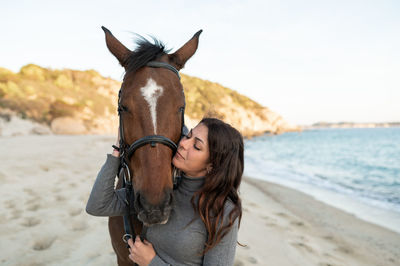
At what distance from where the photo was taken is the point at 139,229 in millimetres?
1817

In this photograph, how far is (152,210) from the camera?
1300mm

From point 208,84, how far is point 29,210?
85.7 metres

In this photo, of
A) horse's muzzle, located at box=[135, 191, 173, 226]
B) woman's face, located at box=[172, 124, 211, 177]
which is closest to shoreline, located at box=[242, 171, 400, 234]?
woman's face, located at box=[172, 124, 211, 177]

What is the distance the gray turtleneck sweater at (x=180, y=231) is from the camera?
1478 millimetres

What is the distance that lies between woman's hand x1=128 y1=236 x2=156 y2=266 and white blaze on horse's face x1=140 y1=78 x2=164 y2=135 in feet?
2.34

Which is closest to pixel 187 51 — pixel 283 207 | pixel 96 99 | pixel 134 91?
pixel 134 91

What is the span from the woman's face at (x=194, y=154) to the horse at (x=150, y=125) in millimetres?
61

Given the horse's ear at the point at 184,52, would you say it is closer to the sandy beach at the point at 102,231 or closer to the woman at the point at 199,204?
the woman at the point at 199,204

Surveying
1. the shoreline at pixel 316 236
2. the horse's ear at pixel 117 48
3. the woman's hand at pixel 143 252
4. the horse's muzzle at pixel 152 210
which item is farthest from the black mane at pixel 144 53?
the shoreline at pixel 316 236

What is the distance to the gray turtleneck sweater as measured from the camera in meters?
1.48

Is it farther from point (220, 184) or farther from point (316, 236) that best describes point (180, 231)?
point (316, 236)

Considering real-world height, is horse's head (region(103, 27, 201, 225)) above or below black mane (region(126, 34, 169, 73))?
below

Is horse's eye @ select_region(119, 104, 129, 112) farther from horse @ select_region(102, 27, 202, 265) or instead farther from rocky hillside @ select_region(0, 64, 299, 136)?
rocky hillside @ select_region(0, 64, 299, 136)

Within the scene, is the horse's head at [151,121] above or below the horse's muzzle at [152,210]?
above
